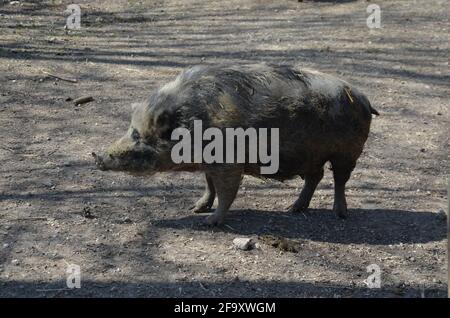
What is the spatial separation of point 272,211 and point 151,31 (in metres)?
6.37

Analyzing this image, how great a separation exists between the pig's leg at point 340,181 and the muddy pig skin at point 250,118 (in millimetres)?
18

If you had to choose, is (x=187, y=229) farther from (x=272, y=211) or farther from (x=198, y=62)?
(x=198, y=62)

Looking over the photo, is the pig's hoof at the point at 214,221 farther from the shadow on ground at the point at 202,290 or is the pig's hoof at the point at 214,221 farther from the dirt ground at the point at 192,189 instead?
the shadow on ground at the point at 202,290

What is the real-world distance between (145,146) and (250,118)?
0.82m

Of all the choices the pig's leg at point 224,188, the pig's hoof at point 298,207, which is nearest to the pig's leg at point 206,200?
the pig's leg at point 224,188

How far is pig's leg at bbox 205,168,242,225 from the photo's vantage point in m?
5.45

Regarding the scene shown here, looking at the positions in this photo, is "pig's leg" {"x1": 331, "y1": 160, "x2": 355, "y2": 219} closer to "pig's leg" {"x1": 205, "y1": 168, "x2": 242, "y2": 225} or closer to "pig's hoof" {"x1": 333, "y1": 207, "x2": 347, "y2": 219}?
"pig's hoof" {"x1": 333, "y1": 207, "x2": 347, "y2": 219}

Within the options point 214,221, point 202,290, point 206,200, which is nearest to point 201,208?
point 206,200

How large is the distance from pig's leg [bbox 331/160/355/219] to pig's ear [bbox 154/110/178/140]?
126cm

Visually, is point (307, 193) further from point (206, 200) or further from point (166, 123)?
point (166, 123)

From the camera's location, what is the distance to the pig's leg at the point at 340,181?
5684 millimetres

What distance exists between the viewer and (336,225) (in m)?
5.73

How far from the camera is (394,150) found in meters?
7.29
